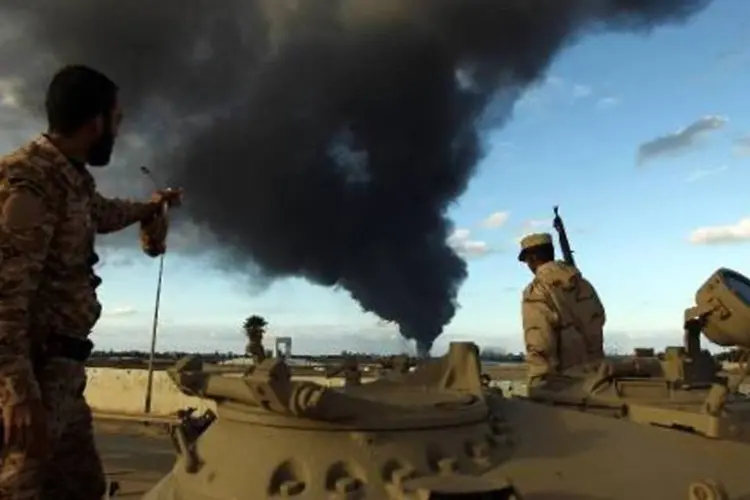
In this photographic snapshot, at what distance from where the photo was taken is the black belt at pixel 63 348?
342cm

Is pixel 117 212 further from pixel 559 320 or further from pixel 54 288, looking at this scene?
pixel 559 320

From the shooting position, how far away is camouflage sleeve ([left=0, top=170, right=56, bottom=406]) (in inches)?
122

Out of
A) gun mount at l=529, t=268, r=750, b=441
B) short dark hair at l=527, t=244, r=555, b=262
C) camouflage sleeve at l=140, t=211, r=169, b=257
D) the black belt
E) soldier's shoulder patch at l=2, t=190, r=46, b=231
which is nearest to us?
soldier's shoulder patch at l=2, t=190, r=46, b=231

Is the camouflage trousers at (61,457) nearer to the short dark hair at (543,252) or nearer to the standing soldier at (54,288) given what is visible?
the standing soldier at (54,288)

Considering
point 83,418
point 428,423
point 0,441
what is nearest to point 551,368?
point 428,423

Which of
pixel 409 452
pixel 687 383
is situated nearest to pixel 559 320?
pixel 687 383

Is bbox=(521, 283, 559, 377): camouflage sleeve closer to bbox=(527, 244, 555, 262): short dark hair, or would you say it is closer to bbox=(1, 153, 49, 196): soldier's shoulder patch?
bbox=(527, 244, 555, 262): short dark hair

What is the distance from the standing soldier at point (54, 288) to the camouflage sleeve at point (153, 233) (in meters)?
0.21

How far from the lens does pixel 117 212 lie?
156 inches

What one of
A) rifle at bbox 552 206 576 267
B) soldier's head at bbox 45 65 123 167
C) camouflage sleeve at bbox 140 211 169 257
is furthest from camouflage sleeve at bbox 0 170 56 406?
rifle at bbox 552 206 576 267

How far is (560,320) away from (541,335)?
7.8 inches

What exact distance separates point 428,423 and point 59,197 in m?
1.58

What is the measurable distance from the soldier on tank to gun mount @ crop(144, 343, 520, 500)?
3.73 metres

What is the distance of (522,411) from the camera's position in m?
4.27
